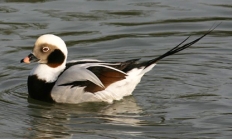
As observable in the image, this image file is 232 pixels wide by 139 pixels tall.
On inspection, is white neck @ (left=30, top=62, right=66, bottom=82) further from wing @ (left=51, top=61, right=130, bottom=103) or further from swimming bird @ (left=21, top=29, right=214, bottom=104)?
wing @ (left=51, top=61, right=130, bottom=103)

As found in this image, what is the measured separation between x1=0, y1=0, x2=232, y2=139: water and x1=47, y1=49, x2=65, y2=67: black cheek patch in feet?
1.68

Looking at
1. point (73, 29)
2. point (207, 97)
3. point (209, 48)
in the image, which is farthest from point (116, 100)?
point (73, 29)

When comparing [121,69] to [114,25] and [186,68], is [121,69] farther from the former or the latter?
[114,25]

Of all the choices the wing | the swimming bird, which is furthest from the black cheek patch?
the wing

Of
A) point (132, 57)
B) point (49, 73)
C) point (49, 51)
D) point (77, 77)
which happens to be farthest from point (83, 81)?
point (132, 57)

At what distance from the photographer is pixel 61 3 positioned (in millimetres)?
13344

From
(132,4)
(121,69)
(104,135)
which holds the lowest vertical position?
(104,135)

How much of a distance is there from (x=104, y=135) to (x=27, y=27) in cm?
473

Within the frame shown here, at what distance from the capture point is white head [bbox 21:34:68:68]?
924 centimetres

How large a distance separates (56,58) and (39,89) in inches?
16.5

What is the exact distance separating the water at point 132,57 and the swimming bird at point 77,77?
11cm

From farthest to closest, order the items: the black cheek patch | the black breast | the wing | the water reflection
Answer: the black cheek patch, the black breast, the wing, the water reflection

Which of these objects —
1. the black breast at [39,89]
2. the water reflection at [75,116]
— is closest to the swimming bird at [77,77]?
the black breast at [39,89]

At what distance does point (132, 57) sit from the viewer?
35.8 ft
